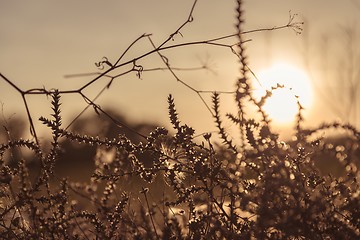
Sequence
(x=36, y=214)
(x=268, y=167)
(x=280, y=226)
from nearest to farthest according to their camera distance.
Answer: (x=280, y=226) → (x=268, y=167) → (x=36, y=214)

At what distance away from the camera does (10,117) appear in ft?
11.2

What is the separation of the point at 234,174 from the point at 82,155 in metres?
20.9

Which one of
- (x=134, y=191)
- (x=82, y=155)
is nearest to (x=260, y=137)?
(x=134, y=191)

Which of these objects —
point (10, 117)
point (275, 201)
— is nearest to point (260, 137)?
point (275, 201)

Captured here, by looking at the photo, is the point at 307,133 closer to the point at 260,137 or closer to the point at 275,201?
the point at 260,137

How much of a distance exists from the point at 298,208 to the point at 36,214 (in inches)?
45.2

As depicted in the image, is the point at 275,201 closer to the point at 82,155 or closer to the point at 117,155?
the point at 117,155

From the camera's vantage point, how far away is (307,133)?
3.01m

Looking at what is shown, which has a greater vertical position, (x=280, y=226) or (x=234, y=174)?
(x=234, y=174)

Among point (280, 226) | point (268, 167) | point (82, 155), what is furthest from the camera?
point (82, 155)

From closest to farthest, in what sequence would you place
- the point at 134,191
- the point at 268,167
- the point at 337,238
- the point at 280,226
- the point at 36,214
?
the point at 280,226
the point at 337,238
the point at 268,167
the point at 36,214
the point at 134,191

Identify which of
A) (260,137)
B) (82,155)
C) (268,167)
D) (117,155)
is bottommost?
(268,167)

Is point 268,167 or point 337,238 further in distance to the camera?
point 268,167

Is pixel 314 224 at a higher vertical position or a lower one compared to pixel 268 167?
lower
